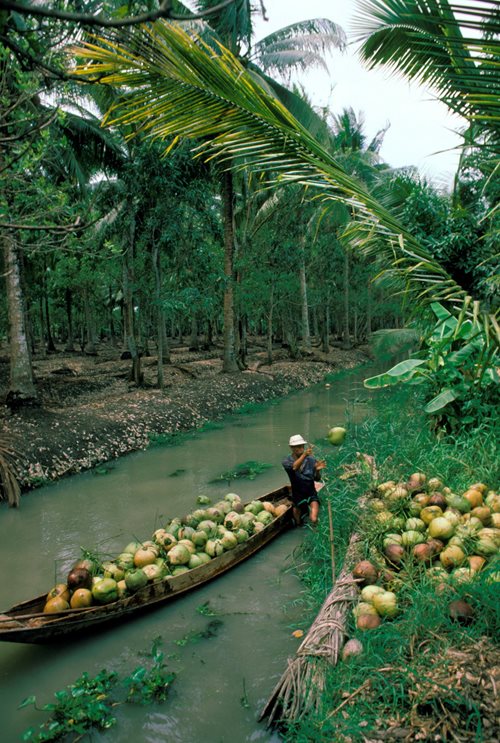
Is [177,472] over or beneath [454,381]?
beneath

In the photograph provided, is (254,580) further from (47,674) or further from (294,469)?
(47,674)

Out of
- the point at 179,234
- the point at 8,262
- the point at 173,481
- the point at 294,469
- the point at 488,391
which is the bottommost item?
the point at 173,481

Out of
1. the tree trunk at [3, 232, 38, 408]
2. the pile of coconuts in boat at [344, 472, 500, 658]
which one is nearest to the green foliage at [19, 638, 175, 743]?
the pile of coconuts in boat at [344, 472, 500, 658]

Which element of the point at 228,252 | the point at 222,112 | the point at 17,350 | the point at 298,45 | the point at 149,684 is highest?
the point at 298,45

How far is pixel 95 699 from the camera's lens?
11.1 ft

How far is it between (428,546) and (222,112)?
11.1 feet

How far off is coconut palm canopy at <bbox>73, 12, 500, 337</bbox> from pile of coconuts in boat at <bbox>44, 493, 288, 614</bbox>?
10.3ft

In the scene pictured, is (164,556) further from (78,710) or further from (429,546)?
(429,546)

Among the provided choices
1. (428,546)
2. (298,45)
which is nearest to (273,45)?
(298,45)

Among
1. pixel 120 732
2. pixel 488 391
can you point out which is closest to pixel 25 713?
pixel 120 732

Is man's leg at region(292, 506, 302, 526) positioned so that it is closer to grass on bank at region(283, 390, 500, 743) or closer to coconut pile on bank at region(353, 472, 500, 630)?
grass on bank at region(283, 390, 500, 743)

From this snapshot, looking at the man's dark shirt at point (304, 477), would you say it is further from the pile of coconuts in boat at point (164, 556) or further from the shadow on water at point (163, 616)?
the shadow on water at point (163, 616)

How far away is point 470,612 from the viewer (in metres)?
2.84

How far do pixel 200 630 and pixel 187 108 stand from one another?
4.09m
